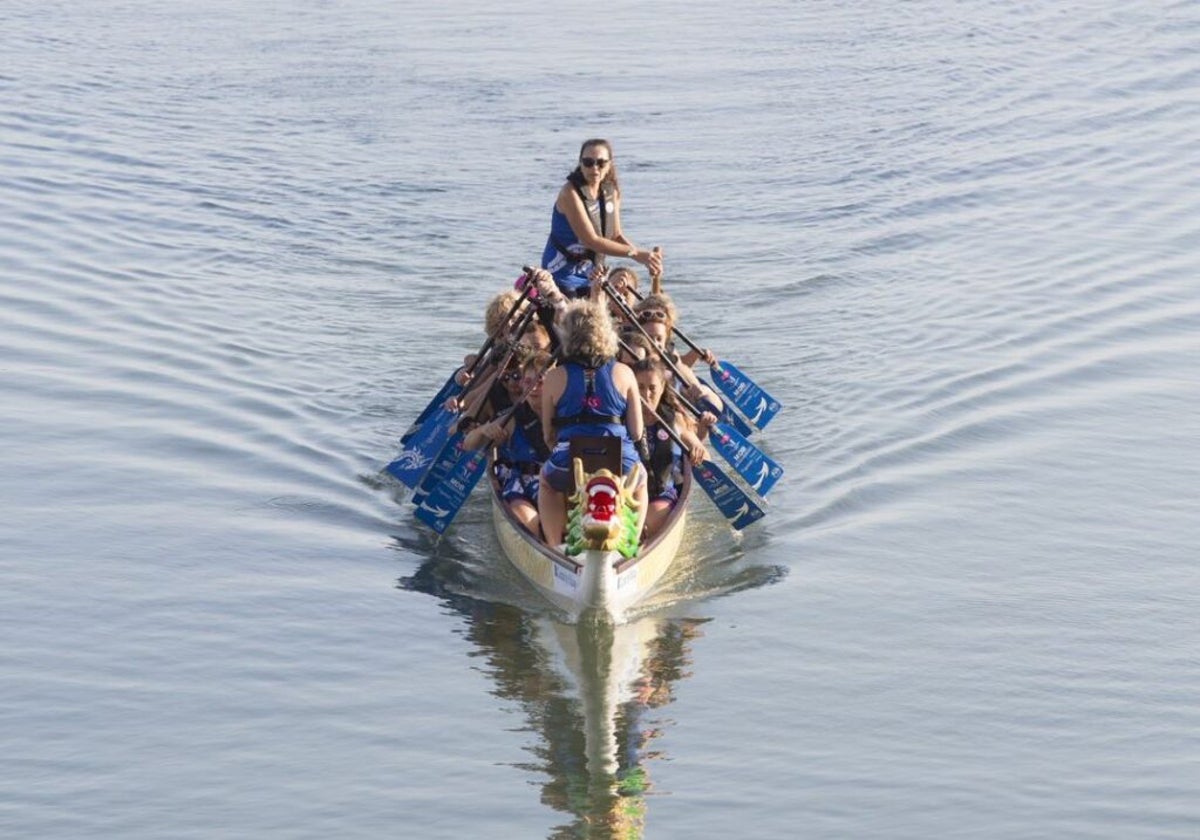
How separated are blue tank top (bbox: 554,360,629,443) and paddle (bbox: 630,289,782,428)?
376 cm

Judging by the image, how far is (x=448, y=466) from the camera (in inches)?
545

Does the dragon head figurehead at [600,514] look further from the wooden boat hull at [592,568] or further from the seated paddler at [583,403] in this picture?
the seated paddler at [583,403]

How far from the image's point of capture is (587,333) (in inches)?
462

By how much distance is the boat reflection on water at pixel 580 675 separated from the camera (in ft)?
34.1

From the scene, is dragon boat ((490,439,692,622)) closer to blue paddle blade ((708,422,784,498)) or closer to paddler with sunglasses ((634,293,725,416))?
paddler with sunglasses ((634,293,725,416))

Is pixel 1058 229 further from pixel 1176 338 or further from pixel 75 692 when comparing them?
pixel 75 692

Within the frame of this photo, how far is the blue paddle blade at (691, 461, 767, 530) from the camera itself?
13680 millimetres

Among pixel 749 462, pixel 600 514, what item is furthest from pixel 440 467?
pixel 600 514

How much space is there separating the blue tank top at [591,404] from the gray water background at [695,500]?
1.49 meters

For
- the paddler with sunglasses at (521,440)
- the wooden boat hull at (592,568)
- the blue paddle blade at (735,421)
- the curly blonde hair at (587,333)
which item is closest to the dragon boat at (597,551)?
the wooden boat hull at (592,568)

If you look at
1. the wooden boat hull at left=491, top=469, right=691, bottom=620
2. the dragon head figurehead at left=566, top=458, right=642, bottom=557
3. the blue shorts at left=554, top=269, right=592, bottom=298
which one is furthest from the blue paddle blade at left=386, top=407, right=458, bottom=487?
the dragon head figurehead at left=566, top=458, right=642, bottom=557

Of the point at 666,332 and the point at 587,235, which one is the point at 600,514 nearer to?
the point at 666,332

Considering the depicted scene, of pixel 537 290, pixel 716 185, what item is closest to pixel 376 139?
pixel 716 185

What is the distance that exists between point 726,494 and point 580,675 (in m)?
2.34
